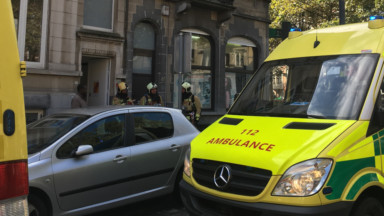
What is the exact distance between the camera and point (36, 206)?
3764 millimetres

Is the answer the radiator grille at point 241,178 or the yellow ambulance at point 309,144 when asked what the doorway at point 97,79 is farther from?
the radiator grille at point 241,178

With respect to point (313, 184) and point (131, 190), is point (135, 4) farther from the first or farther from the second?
point (313, 184)

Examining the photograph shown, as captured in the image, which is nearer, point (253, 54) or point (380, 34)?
point (380, 34)

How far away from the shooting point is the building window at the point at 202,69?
13.1 m

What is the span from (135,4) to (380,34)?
8.96 metres

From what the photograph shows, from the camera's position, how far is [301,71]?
397 cm

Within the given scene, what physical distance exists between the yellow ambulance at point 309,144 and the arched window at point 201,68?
9.11 meters

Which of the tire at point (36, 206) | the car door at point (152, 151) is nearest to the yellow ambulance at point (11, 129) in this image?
the tire at point (36, 206)

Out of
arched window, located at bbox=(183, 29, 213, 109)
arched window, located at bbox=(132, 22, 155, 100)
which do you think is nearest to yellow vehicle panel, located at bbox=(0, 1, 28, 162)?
arched window, located at bbox=(132, 22, 155, 100)

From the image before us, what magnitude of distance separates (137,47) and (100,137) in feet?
24.5

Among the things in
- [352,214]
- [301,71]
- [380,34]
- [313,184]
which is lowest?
[352,214]

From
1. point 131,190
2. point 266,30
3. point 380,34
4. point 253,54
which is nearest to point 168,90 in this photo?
point 253,54

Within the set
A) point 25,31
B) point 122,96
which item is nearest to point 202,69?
point 122,96

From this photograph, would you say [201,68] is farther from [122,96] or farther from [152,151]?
[152,151]
